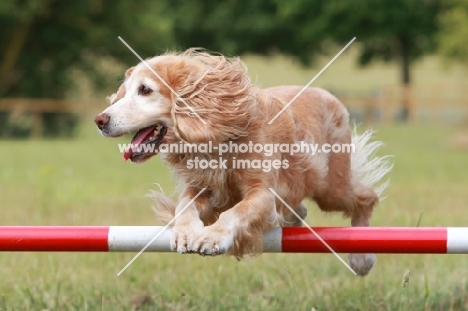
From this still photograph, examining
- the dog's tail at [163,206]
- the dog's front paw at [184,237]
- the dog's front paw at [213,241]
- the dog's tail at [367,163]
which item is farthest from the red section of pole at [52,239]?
the dog's tail at [367,163]

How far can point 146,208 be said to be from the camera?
32.7 ft

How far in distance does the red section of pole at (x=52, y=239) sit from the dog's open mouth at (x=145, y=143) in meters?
0.54

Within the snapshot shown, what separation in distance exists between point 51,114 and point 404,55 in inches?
861

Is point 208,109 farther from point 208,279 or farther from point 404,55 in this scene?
point 404,55

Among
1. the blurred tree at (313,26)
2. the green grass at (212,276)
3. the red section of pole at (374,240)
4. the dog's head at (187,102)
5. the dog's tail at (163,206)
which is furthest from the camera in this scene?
the blurred tree at (313,26)

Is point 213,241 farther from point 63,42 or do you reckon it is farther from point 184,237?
point 63,42

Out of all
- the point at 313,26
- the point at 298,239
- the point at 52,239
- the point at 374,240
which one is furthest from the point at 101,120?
the point at 313,26

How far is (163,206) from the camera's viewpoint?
4906 mm

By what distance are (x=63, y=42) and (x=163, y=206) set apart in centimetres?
2755

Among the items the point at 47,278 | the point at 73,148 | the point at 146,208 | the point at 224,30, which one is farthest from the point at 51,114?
the point at 47,278

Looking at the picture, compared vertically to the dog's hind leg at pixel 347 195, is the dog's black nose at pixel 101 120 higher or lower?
higher

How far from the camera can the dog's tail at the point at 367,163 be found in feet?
20.0

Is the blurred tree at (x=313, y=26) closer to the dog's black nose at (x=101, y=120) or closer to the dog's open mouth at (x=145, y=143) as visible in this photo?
the dog's open mouth at (x=145, y=143)

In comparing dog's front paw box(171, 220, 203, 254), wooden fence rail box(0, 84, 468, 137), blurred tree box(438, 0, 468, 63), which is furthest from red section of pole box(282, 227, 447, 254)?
wooden fence rail box(0, 84, 468, 137)
